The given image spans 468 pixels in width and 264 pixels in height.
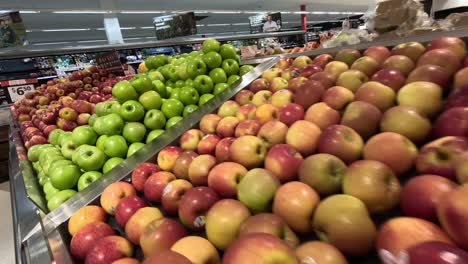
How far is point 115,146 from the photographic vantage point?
1.82 m

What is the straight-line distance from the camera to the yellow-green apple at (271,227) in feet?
2.38

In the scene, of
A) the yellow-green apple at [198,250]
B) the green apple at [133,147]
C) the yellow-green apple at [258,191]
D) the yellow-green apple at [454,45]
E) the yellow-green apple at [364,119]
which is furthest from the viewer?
the green apple at [133,147]

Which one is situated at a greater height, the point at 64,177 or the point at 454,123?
the point at 454,123

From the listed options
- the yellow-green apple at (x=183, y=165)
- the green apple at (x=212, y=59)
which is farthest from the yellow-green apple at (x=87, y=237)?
the green apple at (x=212, y=59)

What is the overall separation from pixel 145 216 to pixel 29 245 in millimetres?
476

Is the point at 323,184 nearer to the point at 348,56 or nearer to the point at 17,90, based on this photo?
the point at 348,56

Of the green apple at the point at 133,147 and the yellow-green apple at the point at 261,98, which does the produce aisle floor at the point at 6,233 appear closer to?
the green apple at the point at 133,147

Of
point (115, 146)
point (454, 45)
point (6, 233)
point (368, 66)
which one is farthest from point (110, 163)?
point (6, 233)

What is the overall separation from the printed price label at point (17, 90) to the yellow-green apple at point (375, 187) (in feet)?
20.3

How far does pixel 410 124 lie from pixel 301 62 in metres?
1.18

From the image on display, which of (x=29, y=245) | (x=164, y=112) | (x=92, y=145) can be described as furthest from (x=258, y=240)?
(x=92, y=145)

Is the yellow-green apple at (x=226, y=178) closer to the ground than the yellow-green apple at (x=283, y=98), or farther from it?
closer to the ground

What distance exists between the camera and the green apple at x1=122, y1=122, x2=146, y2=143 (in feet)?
6.16

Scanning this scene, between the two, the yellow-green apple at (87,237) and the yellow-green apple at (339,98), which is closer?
the yellow-green apple at (87,237)
